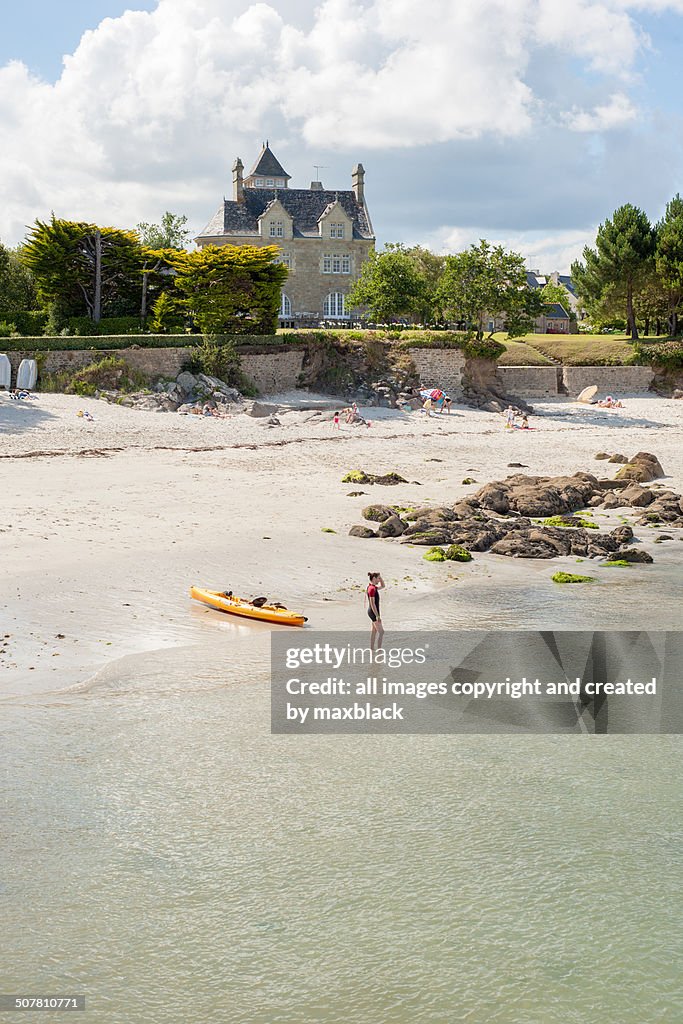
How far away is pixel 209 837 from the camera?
30.9 feet

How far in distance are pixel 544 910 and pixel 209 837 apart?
3249mm

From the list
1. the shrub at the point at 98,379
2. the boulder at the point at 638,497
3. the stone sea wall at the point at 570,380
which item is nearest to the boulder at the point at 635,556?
the boulder at the point at 638,497

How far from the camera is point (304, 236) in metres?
82.2

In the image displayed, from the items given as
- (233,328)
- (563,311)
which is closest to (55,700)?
(233,328)

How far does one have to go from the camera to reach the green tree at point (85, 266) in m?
49.2

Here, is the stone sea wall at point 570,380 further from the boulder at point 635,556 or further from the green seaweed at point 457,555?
the green seaweed at point 457,555

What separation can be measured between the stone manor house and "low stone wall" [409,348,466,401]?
30.1m

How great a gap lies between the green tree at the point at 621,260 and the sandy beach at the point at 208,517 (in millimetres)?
22532

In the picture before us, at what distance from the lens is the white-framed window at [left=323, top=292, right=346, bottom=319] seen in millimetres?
83188

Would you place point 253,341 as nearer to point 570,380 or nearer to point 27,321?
point 27,321

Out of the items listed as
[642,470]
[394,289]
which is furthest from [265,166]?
[642,470]

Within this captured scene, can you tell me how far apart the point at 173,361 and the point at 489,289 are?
18.3 meters

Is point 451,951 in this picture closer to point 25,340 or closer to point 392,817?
point 392,817

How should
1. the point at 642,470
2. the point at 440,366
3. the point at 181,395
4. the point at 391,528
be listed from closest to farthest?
the point at 391,528, the point at 642,470, the point at 181,395, the point at 440,366
